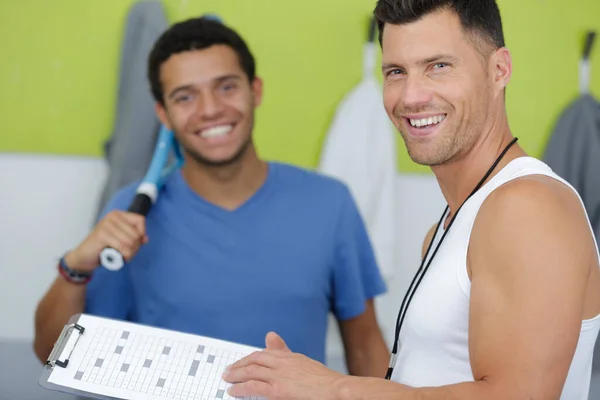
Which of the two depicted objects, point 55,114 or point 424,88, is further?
point 55,114

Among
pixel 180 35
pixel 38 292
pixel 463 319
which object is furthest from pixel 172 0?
pixel 463 319

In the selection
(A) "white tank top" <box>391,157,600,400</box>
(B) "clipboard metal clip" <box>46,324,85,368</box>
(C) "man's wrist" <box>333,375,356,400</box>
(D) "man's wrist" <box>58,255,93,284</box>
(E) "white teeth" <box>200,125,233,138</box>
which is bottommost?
(D) "man's wrist" <box>58,255,93,284</box>

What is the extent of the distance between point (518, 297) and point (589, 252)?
9cm

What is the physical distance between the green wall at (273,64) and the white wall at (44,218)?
0.04m

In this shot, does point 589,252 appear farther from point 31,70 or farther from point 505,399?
point 31,70

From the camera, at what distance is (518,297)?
0.66 m

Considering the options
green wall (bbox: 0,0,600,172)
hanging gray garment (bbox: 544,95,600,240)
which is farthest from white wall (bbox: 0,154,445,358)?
hanging gray garment (bbox: 544,95,600,240)

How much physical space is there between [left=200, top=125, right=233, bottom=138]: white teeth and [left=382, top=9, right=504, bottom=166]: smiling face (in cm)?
54

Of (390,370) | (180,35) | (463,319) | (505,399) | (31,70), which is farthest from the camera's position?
(31,70)

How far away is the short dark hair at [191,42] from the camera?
1.37 metres

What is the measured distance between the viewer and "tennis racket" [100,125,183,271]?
46.4 inches

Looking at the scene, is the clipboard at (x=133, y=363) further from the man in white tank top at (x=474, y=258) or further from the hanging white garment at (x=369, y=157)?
the hanging white garment at (x=369, y=157)

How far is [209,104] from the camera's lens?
1.33 meters

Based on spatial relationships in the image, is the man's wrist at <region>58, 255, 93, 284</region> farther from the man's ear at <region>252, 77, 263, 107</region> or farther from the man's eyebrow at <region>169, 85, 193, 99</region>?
the man's ear at <region>252, 77, 263, 107</region>
